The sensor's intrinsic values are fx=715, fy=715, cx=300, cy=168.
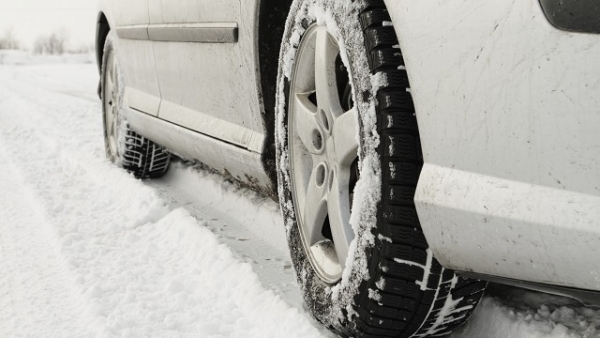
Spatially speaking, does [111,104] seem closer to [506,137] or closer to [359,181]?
[359,181]

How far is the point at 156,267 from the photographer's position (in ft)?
8.56

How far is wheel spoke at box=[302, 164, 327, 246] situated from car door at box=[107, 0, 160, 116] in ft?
5.18

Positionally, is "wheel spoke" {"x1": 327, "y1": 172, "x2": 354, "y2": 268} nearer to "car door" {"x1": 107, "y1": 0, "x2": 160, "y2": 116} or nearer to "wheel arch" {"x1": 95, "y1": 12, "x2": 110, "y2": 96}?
"car door" {"x1": 107, "y1": 0, "x2": 160, "y2": 116}

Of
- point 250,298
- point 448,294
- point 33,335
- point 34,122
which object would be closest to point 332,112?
point 448,294

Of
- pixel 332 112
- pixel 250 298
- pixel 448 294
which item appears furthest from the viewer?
pixel 250 298

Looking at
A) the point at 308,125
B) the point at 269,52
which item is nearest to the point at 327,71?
the point at 308,125

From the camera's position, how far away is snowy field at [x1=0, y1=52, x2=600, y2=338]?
6.54 ft

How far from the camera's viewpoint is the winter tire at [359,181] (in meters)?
1.56

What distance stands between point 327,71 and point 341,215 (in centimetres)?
38

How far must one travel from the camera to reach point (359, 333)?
1742 mm

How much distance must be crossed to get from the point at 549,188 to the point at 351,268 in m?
0.59

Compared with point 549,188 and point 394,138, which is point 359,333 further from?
point 549,188

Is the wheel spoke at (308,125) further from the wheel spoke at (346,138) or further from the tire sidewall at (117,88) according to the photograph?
the tire sidewall at (117,88)

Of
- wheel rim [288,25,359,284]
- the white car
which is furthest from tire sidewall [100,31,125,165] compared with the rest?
wheel rim [288,25,359,284]
